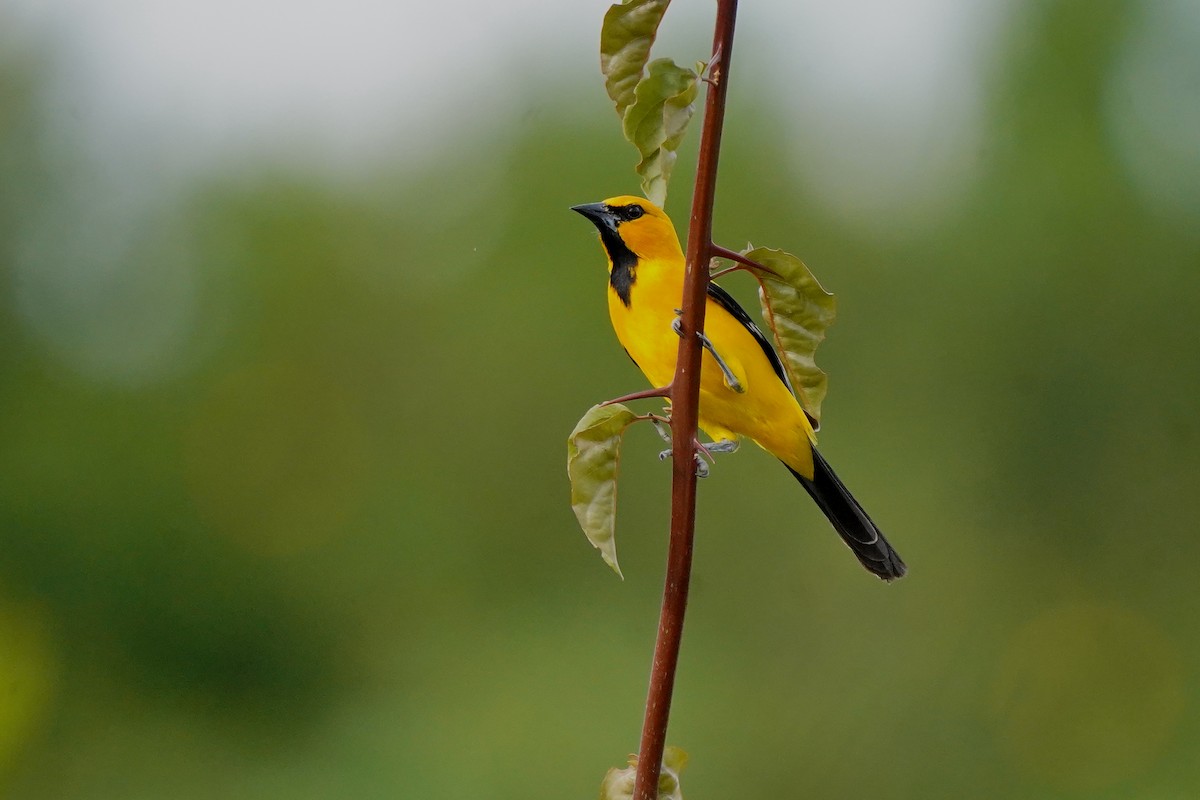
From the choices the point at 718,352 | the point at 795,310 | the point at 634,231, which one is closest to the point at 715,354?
the point at 795,310

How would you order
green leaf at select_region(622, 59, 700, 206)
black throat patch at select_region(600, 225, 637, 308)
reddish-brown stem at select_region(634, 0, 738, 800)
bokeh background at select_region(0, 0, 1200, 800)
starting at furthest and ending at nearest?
bokeh background at select_region(0, 0, 1200, 800), black throat patch at select_region(600, 225, 637, 308), green leaf at select_region(622, 59, 700, 206), reddish-brown stem at select_region(634, 0, 738, 800)

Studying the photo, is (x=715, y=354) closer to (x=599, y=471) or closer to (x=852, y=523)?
(x=599, y=471)

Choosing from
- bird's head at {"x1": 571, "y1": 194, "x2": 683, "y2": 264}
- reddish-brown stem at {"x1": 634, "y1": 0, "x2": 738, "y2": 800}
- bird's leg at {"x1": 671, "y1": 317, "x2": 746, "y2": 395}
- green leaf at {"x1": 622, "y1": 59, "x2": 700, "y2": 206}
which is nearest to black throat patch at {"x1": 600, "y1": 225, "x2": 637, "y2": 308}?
bird's head at {"x1": 571, "y1": 194, "x2": 683, "y2": 264}

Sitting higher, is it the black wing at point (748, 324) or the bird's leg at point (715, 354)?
the bird's leg at point (715, 354)

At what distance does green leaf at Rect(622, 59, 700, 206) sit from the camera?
2.30 ft

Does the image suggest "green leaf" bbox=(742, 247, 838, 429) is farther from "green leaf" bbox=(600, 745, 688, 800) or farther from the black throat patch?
the black throat patch

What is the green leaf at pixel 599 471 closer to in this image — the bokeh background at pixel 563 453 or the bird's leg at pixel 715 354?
the bird's leg at pixel 715 354

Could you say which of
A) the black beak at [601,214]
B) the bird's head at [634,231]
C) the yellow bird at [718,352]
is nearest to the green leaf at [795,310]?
the yellow bird at [718,352]

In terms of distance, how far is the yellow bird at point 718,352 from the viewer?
7.63ft

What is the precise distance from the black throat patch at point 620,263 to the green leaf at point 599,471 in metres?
1.68

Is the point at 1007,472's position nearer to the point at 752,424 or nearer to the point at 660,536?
the point at 660,536

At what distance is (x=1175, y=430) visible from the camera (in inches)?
411

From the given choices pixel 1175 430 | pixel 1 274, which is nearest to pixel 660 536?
pixel 1175 430

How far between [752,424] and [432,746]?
34.9ft
